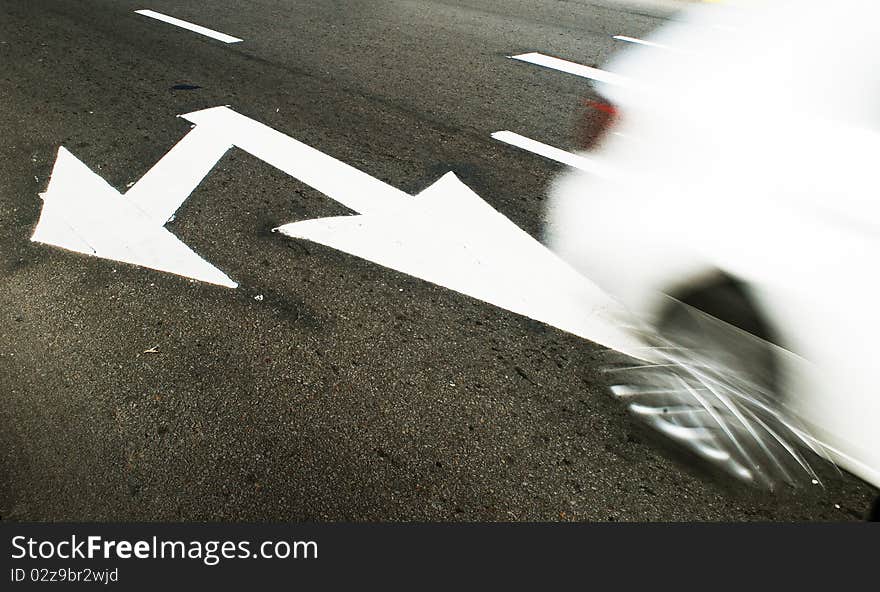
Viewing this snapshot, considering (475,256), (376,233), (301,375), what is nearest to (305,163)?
(376,233)

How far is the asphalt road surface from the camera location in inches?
97.3

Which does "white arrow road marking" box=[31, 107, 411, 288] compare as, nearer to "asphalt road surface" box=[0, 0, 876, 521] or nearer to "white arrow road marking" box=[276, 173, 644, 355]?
"asphalt road surface" box=[0, 0, 876, 521]

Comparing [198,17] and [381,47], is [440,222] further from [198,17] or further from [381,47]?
[198,17]

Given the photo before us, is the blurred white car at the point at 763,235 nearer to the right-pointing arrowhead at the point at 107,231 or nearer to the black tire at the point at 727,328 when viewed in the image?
the black tire at the point at 727,328

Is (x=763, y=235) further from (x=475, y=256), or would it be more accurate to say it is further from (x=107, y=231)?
(x=107, y=231)

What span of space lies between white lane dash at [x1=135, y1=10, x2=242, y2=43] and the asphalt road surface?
8.29 ft

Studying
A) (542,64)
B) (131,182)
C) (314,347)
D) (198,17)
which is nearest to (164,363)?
(314,347)

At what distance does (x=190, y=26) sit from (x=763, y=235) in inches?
303

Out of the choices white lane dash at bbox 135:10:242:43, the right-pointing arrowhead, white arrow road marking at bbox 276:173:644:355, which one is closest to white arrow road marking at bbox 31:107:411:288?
the right-pointing arrowhead

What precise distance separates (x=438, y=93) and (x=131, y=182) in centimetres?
283

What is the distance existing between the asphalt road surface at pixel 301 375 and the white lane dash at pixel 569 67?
133 cm

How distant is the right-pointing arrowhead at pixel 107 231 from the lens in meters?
3.71

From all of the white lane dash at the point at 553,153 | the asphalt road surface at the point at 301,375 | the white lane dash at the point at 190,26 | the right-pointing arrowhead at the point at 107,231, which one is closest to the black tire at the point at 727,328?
the asphalt road surface at the point at 301,375

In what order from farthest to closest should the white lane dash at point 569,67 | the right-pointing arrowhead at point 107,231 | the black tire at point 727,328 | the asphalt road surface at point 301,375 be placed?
the white lane dash at point 569,67 < the right-pointing arrowhead at point 107,231 < the black tire at point 727,328 < the asphalt road surface at point 301,375
